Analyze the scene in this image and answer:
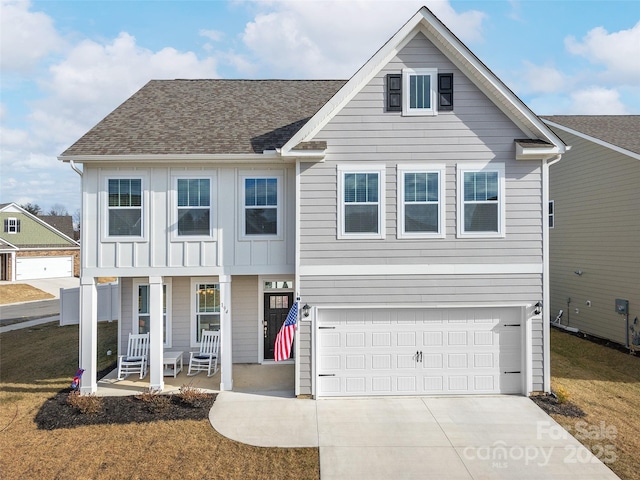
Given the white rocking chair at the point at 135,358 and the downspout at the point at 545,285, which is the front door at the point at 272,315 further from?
the downspout at the point at 545,285

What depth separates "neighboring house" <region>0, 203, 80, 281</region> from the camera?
3303cm

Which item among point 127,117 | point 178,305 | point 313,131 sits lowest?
point 178,305

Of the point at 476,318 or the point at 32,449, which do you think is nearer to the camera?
the point at 32,449

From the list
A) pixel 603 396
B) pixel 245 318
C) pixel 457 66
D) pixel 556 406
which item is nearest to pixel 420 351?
pixel 556 406

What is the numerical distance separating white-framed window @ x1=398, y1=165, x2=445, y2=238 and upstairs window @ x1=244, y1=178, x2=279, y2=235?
126 inches

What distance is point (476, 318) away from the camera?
A: 31.7 feet

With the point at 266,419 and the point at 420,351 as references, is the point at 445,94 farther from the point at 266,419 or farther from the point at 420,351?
the point at 266,419

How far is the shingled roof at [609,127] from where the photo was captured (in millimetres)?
14039

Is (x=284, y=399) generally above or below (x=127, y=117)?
below

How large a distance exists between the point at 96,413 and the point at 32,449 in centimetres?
136

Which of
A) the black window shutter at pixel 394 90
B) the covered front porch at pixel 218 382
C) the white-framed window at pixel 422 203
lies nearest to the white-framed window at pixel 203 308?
the covered front porch at pixel 218 382

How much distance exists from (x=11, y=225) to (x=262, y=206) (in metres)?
36.0

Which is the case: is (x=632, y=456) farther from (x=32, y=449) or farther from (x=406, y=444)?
(x=32, y=449)

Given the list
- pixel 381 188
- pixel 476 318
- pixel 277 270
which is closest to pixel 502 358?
pixel 476 318
